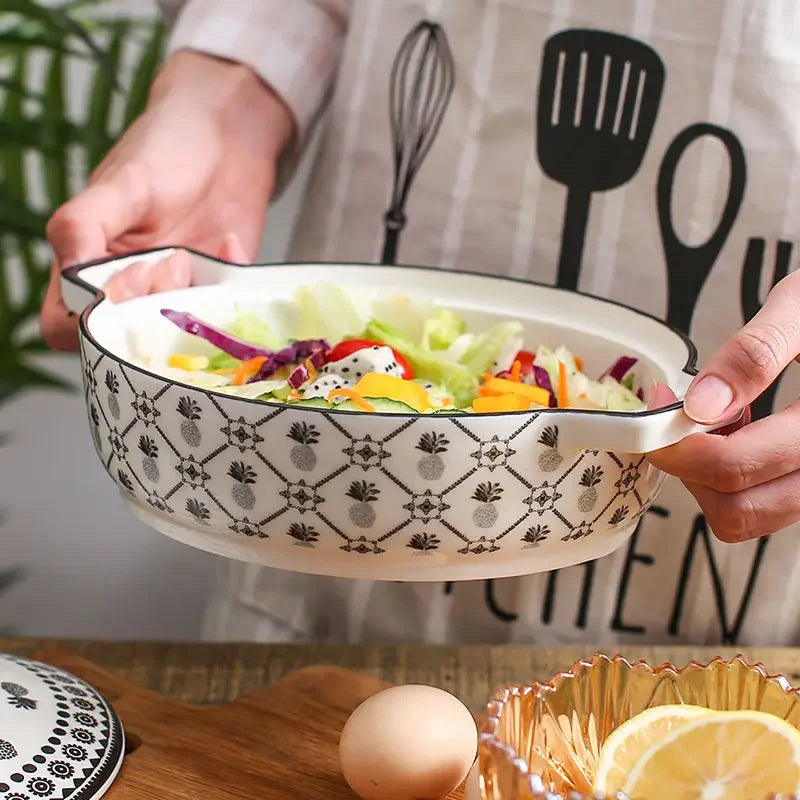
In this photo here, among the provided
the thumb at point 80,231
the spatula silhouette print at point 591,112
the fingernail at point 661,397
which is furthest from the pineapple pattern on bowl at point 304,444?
the spatula silhouette print at point 591,112

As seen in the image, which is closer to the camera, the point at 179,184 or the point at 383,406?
the point at 383,406

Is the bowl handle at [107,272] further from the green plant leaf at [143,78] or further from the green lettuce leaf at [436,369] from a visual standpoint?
the green plant leaf at [143,78]

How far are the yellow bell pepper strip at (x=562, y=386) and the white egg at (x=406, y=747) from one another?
210 mm

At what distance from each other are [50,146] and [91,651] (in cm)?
89

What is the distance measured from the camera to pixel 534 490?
604 millimetres

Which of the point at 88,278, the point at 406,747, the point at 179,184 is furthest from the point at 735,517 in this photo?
the point at 179,184

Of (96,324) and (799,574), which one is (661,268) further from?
(96,324)

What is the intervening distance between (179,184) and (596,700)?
60 cm

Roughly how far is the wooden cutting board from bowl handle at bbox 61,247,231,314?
0.30 m

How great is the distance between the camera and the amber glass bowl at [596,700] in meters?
0.65

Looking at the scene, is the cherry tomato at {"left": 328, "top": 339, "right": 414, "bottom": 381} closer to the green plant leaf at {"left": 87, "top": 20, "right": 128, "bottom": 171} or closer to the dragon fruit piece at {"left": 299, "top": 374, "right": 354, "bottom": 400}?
the dragon fruit piece at {"left": 299, "top": 374, "right": 354, "bottom": 400}

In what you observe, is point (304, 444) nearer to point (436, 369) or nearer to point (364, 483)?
point (364, 483)

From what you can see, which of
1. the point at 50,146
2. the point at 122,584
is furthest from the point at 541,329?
the point at 122,584

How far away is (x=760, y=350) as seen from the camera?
611mm
